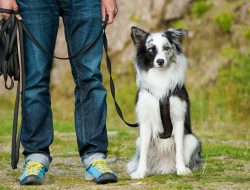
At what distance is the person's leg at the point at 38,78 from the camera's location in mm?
5016

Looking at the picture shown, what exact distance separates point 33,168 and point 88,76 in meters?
0.81

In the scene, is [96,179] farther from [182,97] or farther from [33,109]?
[182,97]

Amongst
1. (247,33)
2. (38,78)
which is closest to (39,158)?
(38,78)

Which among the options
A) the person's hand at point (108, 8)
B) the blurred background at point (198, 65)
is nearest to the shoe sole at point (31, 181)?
the person's hand at point (108, 8)

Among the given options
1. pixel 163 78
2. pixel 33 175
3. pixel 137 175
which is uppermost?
pixel 163 78

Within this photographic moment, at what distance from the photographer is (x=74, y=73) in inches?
204

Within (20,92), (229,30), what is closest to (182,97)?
(20,92)

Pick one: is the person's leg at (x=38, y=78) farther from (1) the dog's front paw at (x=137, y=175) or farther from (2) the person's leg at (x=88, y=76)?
(1) the dog's front paw at (x=137, y=175)

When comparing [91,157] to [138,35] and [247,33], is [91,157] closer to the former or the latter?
[138,35]

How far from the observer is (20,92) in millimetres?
5355

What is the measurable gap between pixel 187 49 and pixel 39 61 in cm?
908

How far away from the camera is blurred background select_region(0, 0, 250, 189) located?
34.8 feet

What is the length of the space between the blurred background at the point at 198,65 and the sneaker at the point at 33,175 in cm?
434

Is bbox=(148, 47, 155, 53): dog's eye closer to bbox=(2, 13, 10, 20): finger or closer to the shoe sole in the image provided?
bbox=(2, 13, 10, 20): finger
